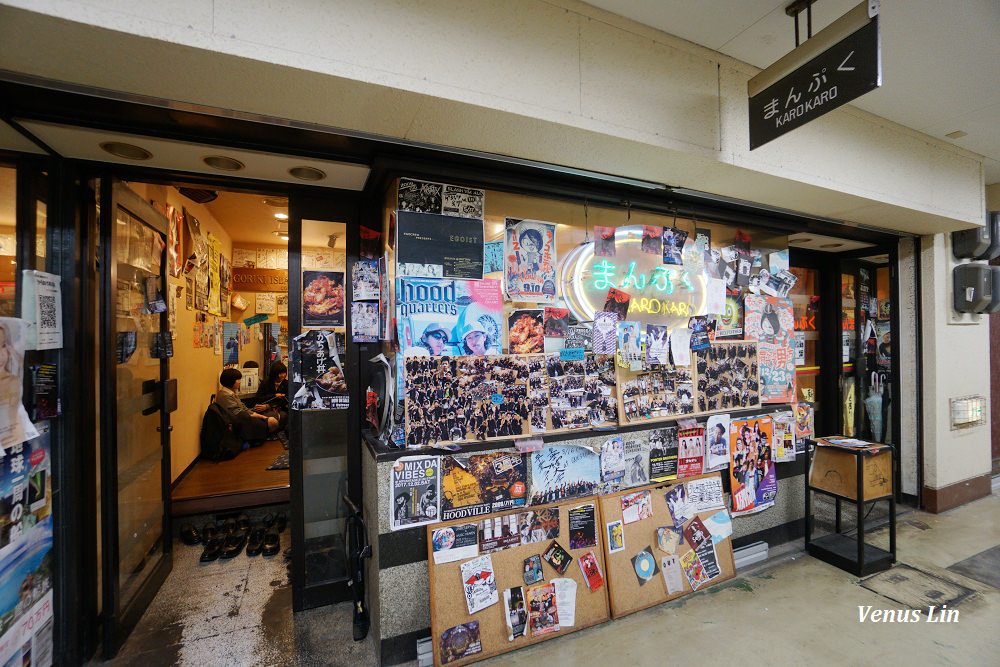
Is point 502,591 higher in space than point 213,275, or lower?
lower

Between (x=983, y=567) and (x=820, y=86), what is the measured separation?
138 inches

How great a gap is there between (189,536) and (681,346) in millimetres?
4082

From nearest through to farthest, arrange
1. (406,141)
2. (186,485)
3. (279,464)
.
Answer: (406,141)
(186,485)
(279,464)

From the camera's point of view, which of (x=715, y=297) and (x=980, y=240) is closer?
(x=715, y=297)

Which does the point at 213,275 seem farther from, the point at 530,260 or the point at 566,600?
the point at 566,600

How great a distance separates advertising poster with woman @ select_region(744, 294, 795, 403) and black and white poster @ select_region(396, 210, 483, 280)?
2.21m

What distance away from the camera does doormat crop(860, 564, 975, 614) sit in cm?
256

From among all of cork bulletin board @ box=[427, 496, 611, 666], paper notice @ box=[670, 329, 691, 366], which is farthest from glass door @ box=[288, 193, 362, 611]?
paper notice @ box=[670, 329, 691, 366]

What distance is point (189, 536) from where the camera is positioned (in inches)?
135

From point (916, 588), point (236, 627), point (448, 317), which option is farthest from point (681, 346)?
point (236, 627)

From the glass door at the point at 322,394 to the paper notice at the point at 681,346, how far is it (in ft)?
6.76

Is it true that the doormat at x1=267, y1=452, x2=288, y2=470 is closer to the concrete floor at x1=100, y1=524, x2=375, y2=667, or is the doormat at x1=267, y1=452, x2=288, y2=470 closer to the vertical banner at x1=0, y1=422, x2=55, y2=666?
the concrete floor at x1=100, y1=524, x2=375, y2=667

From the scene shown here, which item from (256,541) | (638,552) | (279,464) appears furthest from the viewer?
(279,464)

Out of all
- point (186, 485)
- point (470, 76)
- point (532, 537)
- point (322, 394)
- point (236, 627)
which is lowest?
point (236, 627)
